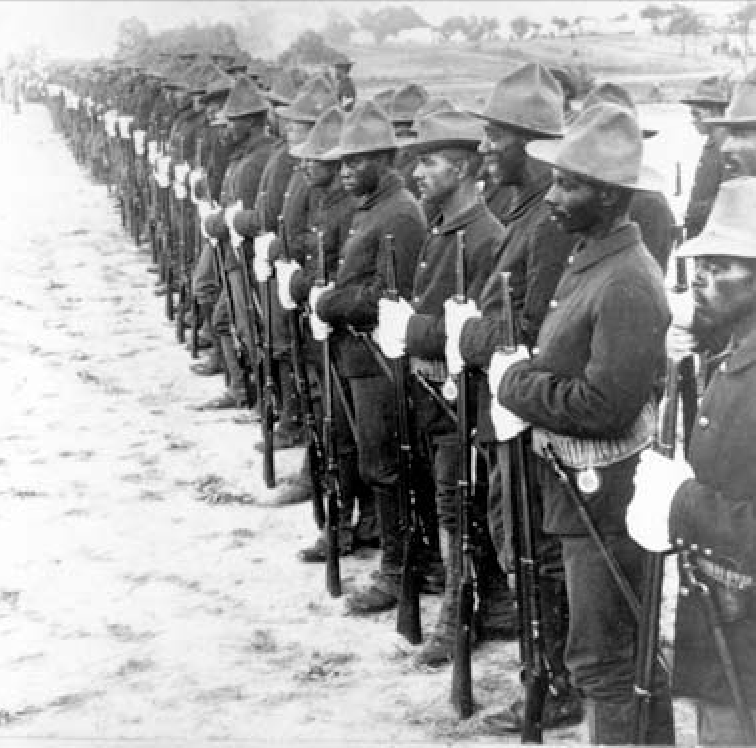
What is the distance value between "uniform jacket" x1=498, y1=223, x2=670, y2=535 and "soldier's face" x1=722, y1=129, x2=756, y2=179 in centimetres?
352

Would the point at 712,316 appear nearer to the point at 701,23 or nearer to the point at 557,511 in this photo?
the point at 557,511

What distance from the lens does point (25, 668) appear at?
6004 millimetres

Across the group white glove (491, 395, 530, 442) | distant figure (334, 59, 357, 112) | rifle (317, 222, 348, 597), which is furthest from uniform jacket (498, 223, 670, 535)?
distant figure (334, 59, 357, 112)

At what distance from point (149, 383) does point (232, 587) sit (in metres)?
5.11

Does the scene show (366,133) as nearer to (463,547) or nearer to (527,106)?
(527,106)

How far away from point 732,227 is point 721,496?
2.66 ft

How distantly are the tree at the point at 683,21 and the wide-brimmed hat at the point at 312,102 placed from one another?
9.54 ft

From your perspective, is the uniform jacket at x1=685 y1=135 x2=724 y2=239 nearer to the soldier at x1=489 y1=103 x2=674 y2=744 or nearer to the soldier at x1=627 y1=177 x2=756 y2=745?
the soldier at x1=489 y1=103 x2=674 y2=744

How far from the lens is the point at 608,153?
4340 millimetres

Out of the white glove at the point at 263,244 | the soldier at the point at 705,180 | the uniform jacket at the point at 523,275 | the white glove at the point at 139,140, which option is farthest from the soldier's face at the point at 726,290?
the white glove at the point at 139,140

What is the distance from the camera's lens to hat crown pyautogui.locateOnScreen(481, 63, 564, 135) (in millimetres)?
5312

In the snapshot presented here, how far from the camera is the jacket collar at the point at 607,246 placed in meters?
4.34

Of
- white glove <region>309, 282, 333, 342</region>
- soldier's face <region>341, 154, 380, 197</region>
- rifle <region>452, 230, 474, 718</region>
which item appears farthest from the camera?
white glove <region>309, 282, 333, 342</region>

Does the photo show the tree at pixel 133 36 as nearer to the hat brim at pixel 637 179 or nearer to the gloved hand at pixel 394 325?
the gloved hand at pixel 394 325
